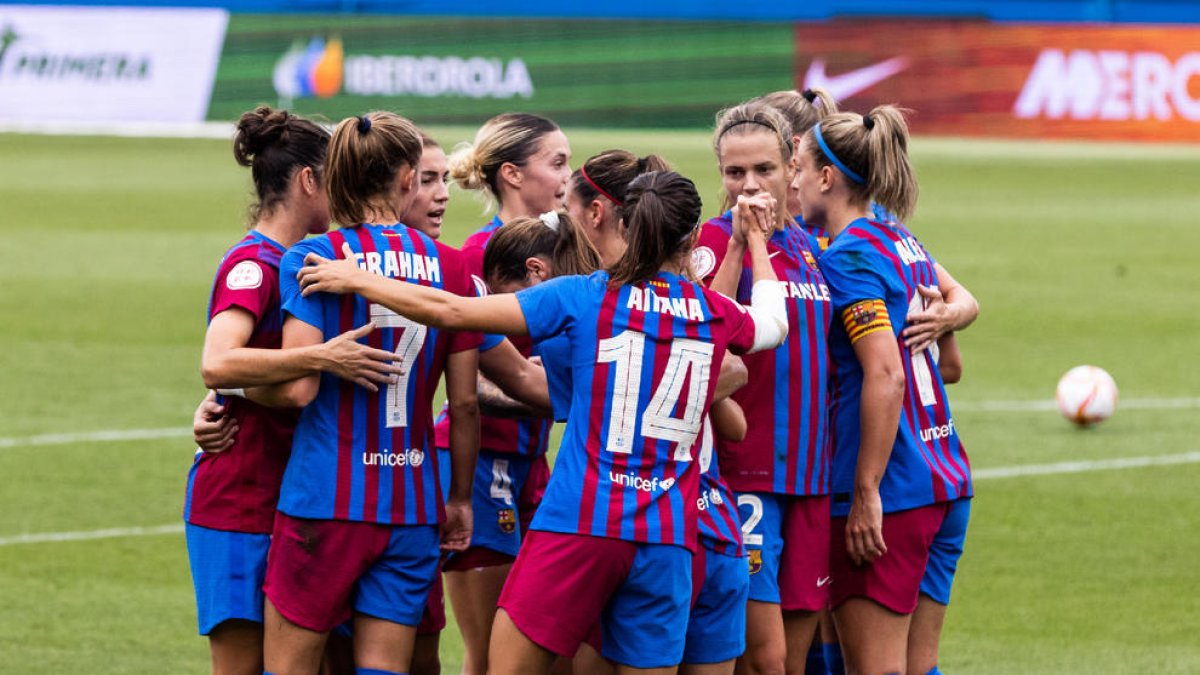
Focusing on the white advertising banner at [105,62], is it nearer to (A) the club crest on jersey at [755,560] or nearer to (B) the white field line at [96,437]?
(B) the white field line at [96,437]

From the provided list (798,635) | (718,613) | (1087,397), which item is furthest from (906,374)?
(1087,397)

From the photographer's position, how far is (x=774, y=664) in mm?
5160

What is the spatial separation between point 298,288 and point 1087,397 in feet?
25.7

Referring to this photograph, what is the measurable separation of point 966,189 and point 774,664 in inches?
841

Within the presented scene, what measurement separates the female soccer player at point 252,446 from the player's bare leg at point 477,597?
2.88 ft

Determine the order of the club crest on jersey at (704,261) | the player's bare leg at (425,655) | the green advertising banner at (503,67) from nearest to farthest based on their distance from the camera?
the club crest on jersey at (704,261)
the player's bare leg at (425,655)
the green advertising banner at (503,67)

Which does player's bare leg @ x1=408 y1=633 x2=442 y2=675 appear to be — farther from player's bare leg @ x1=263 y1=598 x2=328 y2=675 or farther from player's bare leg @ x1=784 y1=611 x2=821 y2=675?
player's bare leg @ x1=784 y1=611 x2=821 y2=675

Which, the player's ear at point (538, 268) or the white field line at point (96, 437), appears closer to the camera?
the player's ear at point (538, 268)

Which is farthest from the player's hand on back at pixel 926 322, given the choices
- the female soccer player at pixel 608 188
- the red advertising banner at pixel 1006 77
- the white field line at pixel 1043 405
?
the red advertising banner at pixel 1006 77

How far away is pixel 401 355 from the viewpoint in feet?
15.9

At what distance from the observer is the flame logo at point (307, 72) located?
3134cm

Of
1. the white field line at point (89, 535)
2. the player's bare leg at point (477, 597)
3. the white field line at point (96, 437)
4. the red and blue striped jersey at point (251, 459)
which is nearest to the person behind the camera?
the red and blue striped jersey at point (251, 459)

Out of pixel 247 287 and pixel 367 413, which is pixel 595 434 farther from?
pixel 247 287

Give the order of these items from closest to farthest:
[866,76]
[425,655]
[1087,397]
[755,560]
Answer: [755,560], [425,655], [1087,397], [866,76]
